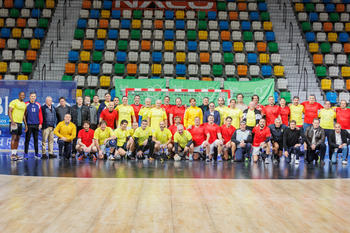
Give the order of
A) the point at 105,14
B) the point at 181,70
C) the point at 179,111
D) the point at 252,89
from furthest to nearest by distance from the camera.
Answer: the point at 105,14 → the point at 181,70 → the point at 252,89 → the point at 179,111

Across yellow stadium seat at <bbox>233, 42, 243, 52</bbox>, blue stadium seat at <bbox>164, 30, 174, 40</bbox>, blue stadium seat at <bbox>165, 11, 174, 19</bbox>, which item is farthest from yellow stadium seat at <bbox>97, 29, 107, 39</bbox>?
yellow stadium seat at <bbox>233, 42, 243, 52</bbox>

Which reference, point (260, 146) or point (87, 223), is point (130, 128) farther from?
point (87, 223)

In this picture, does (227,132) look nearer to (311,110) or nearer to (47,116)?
(311,110)

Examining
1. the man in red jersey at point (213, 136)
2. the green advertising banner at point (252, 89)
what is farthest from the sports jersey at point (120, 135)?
the green advertising banner at point (252, 89)

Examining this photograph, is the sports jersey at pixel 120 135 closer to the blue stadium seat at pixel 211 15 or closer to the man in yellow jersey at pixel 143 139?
the man in yellow jersey at pixel 143 139

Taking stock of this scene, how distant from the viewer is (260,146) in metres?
9.05

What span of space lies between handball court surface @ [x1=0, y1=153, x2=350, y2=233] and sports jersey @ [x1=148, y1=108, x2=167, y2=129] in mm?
2543

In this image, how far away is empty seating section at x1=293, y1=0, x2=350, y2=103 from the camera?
15.0 m

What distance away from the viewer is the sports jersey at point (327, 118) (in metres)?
9.62

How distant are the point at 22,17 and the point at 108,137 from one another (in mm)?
11345

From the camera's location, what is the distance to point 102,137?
9.25m

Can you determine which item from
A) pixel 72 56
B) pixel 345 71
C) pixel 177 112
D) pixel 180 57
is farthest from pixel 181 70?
pixel 345 71

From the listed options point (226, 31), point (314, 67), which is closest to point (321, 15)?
point (314, 67)

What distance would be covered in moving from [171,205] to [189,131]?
525 cm
